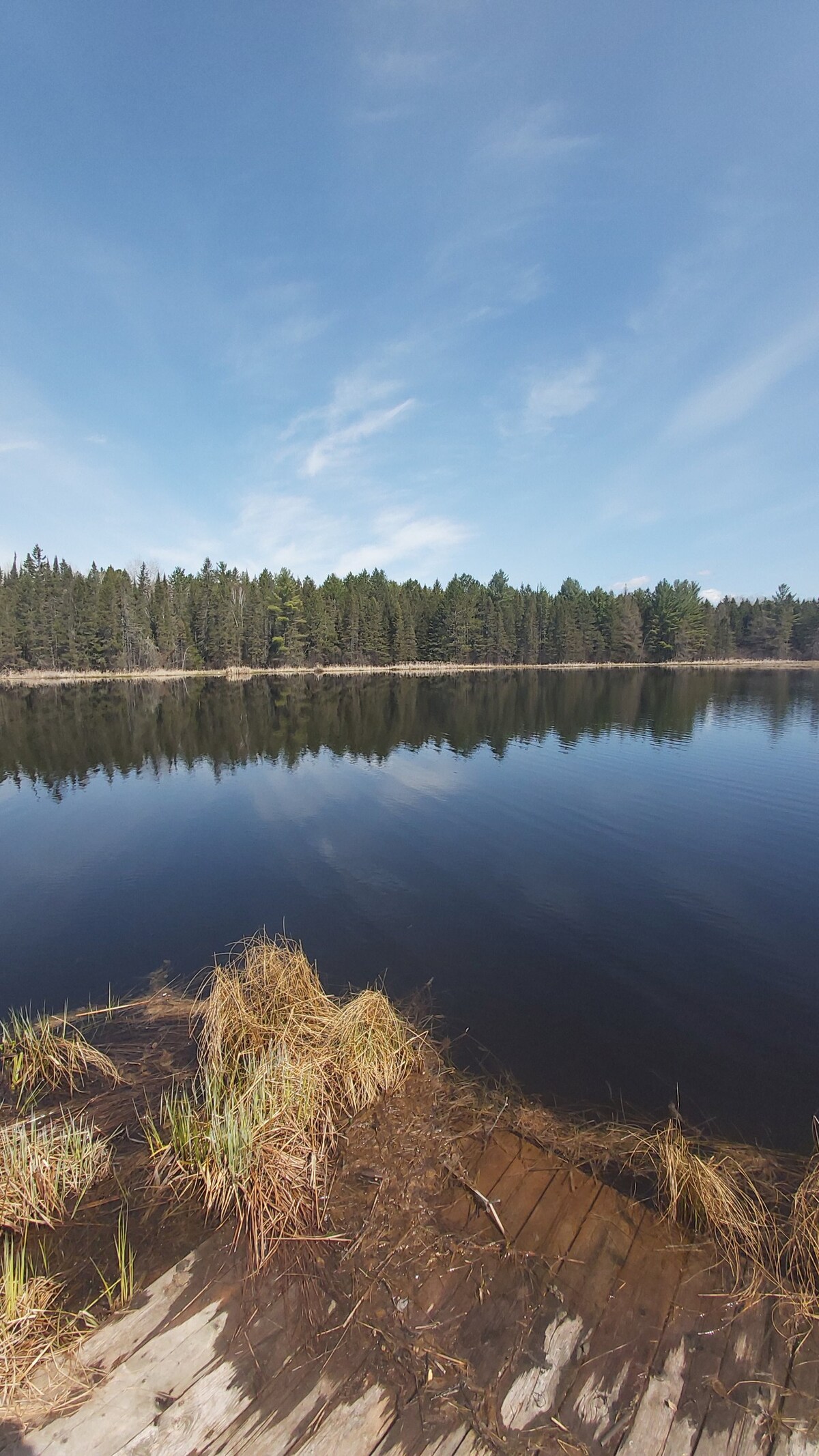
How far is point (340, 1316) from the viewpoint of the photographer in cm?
377

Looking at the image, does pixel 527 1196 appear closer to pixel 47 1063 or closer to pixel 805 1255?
pixel 805 1255

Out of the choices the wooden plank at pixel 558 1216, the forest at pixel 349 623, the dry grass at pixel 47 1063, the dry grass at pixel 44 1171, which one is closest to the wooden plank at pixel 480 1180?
the wooden plank at pixel 558 1216

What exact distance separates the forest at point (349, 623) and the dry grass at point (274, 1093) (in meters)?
91.8

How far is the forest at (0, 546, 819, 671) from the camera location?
8725cm

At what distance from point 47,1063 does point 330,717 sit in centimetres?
3648

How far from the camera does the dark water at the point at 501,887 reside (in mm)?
8008

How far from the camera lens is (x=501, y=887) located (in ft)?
42.8

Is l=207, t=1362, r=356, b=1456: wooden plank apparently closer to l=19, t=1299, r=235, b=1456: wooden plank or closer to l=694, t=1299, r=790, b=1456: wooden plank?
l=19, t=1299, r=235, b=1456: wooden plank

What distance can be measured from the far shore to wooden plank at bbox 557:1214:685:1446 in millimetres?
84875

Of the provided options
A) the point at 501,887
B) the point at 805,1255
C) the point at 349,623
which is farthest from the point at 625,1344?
the point at 349,623

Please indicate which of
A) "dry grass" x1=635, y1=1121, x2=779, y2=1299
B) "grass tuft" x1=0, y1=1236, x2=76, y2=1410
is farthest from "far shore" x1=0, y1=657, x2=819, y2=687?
"dry grass" x1=635, y1=1121, x2=779, y2=1299

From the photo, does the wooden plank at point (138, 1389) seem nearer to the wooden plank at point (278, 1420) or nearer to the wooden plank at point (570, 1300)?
the wooden plank at point (278, 1420)

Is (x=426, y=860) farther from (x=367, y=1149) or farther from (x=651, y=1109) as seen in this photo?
(x=367, y=1149)

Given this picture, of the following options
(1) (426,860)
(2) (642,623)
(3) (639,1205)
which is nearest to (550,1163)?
(3) (639,1205)
